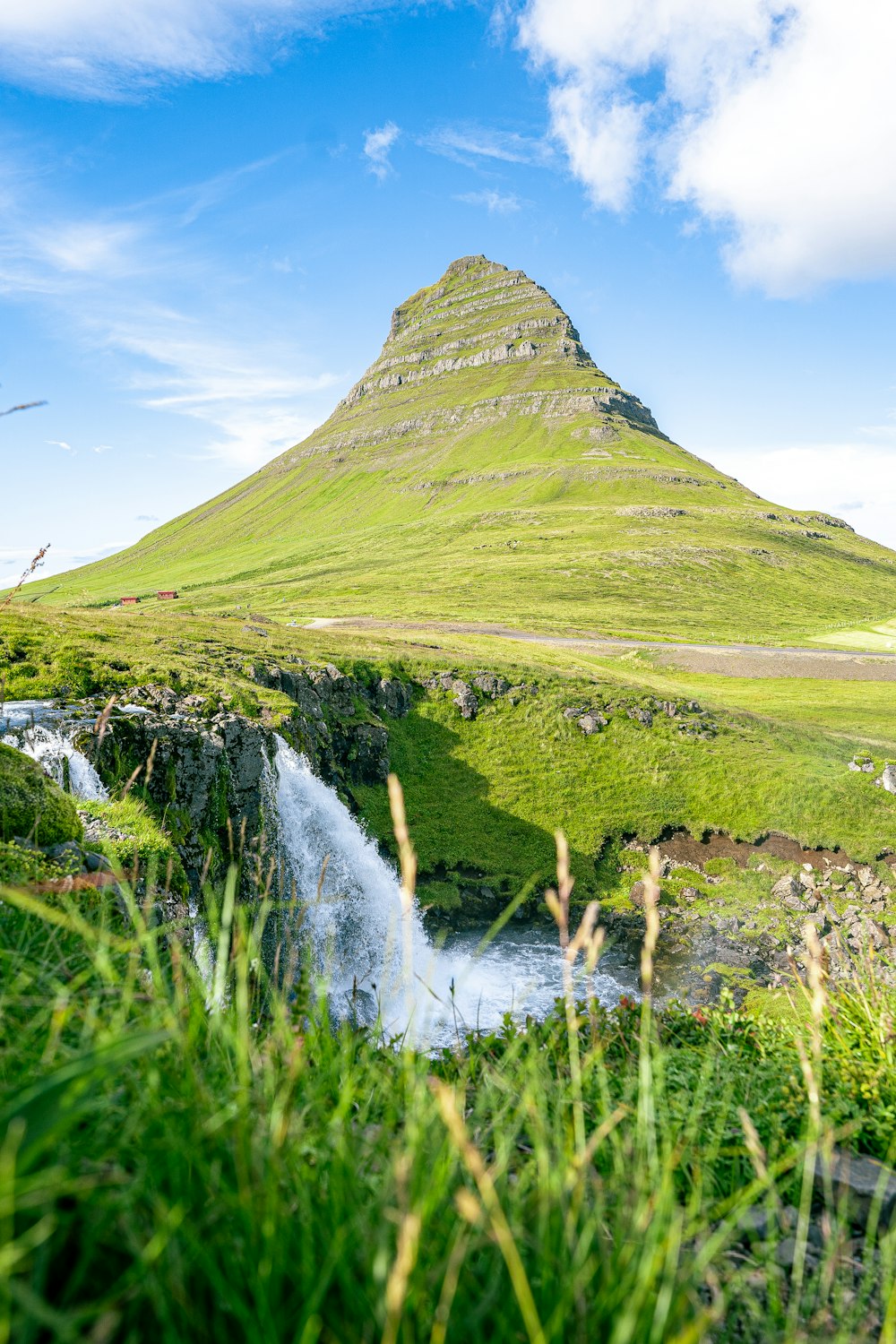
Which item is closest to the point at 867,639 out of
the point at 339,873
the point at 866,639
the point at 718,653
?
the point at 866,639

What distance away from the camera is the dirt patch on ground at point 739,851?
32188 millimetres

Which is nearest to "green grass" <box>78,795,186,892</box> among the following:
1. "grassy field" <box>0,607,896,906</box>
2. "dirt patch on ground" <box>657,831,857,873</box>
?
"grassy field" <box>0,607,896,906</box>

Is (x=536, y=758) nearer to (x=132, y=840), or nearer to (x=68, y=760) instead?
(x=68, y=760)

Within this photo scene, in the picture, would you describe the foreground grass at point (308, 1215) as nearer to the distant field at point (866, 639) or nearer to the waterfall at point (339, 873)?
the waterfall at point (339, 873)

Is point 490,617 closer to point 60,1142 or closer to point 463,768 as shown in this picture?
point 463,768

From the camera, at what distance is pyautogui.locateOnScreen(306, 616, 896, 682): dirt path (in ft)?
235

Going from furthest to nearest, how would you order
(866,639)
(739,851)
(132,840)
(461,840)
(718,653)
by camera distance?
(866,639), (718,653), (461,840), (739,851), (132,840)

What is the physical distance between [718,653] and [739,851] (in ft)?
172

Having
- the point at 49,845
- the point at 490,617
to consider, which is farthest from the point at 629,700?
the point at 490,617

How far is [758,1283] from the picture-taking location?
11.4ft

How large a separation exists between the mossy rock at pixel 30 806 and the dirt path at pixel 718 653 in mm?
55699

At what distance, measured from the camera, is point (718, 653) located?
81.6 metres

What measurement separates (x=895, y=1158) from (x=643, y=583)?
141 m

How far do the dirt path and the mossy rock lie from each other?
5570 centimetres
